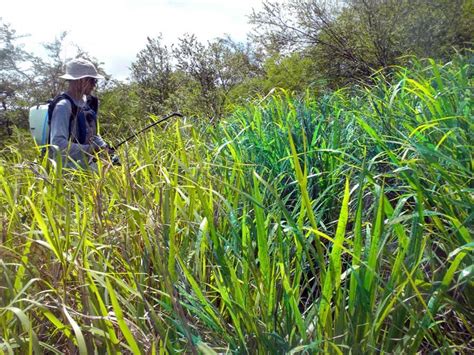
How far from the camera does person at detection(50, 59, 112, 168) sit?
3.05 meters

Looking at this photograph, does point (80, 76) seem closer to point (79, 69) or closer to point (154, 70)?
point (79, 69)

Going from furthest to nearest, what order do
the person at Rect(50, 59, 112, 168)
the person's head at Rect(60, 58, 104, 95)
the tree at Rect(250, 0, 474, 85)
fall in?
the tree at Rect(250, 0, 474, 85) → the person's head at Rect(60, 58, 104, 95) → the person at Rect(50, 59, 112, 168)

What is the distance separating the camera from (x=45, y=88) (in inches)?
547

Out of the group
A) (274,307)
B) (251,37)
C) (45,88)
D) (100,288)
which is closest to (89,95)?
(100,288)

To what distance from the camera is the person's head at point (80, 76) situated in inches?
130

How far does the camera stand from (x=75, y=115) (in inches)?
117

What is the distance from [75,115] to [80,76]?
437 millimetres

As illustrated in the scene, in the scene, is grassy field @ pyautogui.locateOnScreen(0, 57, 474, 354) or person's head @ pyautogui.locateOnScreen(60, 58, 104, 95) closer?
grassy field @ pyautogui.locateOnScreen(0, 57, 474, 354)

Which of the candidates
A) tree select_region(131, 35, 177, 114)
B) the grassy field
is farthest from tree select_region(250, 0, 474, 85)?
the grassy field

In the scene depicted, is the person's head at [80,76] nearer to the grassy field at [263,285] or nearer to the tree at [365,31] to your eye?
the grassy field at [263,285]

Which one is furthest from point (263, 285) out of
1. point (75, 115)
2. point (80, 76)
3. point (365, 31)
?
point (365, 31)

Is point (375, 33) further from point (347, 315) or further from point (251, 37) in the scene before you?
point (347, 315)

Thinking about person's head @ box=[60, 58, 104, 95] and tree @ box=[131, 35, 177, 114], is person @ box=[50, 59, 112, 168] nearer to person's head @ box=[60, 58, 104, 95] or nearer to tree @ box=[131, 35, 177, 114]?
person's head @ box=[60, 58, 104, 95]

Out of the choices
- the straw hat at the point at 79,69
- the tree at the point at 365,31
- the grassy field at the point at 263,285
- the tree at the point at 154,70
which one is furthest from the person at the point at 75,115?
the tree at the point at 154,70
